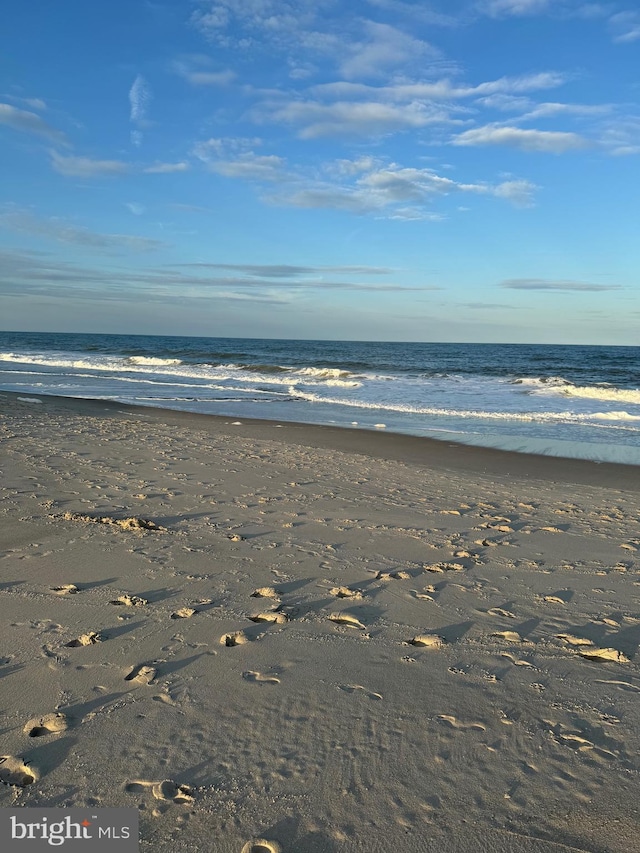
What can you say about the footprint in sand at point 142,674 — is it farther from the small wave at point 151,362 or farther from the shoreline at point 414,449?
the small wave at point 151,362

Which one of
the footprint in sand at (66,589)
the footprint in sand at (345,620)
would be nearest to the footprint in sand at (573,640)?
the footprint in sand at (345,620)

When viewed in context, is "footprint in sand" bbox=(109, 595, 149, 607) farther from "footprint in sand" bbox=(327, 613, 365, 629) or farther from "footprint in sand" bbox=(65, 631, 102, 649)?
"footprint in sand" bbox=(327, 613, 365, 629)

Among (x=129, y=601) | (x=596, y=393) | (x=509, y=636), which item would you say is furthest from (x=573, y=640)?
(x=596, y=393)

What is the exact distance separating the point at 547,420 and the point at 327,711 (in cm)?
1518

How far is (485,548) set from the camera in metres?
5.62

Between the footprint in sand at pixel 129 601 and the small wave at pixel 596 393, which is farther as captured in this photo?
the small wave at pixel 596 393

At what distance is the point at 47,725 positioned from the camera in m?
2.84

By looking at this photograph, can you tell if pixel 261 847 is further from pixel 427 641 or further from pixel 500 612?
pixel 500 612

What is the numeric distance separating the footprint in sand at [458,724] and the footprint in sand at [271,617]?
4.23 feet

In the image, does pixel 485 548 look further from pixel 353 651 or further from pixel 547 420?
pixel 547 420

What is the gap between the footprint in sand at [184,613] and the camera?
398cm

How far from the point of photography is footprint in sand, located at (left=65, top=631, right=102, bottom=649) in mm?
3559

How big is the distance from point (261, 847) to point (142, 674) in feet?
4.23

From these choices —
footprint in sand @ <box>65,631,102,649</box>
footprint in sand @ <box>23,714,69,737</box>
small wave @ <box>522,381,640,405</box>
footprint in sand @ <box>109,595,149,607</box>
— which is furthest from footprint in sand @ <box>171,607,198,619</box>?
small wave @ <box>522,381,640,405</box>
